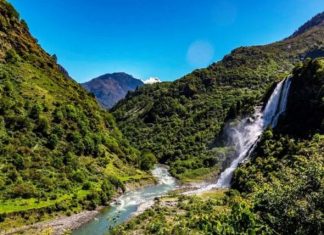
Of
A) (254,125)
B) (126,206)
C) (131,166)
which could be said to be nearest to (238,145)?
(254,125)

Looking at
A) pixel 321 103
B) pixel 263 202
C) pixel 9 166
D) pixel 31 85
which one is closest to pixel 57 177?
pixel 9 166

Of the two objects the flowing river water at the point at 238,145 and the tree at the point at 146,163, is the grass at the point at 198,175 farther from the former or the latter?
the tree at the point at 146,163

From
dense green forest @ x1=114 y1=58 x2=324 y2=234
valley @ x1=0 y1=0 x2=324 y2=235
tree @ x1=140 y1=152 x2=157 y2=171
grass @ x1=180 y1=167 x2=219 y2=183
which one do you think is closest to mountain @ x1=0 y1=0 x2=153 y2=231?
valley @ x1=0 y1=0 x2=324 y2=235

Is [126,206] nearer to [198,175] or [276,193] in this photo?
[198,175]

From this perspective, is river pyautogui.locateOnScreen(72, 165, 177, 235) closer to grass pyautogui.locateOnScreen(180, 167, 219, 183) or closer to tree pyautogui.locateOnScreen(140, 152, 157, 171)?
grass pyautogui.locateOnScreen(180, 167, 219, 183)

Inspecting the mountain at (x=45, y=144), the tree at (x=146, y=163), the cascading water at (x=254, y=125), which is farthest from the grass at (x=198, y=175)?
the cascading water at (x=254, y=125)

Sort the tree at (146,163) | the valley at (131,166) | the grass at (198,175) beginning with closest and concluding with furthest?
the valley at (131,166)
the grass at (198,175)
the tree at (146,163)
